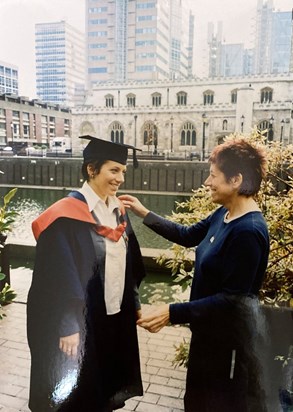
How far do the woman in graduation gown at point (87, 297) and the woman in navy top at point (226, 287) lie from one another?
0.16m

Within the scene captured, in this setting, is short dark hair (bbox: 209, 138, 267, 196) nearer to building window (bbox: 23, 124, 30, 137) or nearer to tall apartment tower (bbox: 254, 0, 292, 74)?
tall apartment tower (bbox: 254, 0, 292, 74)

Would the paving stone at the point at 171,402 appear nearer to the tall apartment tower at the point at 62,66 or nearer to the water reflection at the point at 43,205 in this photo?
the water reflection at the point at 43,205

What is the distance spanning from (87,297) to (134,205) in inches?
18.8

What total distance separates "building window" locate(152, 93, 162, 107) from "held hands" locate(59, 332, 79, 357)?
1.17 meters

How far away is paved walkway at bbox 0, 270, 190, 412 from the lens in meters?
2.03

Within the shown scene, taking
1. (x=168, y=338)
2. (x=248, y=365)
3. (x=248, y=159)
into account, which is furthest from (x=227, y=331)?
(x=168, y=338)

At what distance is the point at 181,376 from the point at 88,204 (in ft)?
4.43

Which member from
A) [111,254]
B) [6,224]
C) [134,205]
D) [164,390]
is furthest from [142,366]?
[6,224]

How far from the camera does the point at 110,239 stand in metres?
1.67

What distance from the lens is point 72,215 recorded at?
1598mm

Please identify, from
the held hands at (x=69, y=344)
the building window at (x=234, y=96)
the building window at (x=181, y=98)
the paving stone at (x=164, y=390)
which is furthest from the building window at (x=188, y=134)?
the paving stone at (x=164, y=390)

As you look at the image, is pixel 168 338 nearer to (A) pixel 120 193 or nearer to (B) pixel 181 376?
(B) pixel 181 376

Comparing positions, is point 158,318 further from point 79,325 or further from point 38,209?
point 38,209

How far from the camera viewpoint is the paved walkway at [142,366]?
2033mm
